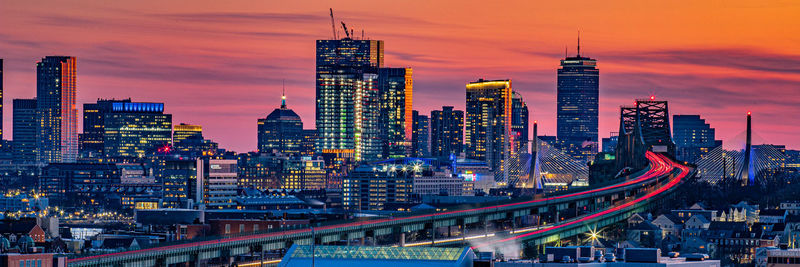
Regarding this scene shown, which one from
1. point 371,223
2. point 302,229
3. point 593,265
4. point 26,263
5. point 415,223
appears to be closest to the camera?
point 593,265

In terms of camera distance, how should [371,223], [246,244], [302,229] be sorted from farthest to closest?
[371,223], [302,229], [246,244]

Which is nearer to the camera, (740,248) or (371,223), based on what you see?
(371,223)

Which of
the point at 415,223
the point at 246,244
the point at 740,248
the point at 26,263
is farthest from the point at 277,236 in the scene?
the point at 740,248

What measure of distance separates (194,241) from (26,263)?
35.0 meters

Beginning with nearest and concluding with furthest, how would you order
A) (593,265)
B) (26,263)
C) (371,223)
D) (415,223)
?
(593,265)
(26,263)
(371,223)
(415,223)

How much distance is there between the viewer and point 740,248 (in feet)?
637

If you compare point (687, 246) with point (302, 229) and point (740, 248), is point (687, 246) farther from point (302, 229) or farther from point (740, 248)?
point (302, 229)

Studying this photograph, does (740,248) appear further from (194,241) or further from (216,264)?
(194,241)

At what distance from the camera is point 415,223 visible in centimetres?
18412

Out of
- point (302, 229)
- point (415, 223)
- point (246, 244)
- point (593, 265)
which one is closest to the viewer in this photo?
point (593, 265)

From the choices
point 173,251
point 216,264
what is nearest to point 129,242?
point 216,264

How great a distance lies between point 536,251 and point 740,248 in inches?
943

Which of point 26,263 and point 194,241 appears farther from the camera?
point 194,241

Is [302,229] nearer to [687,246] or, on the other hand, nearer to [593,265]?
[687,246]
